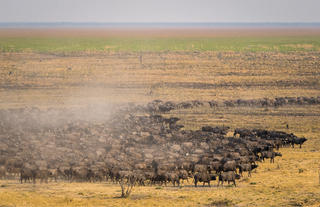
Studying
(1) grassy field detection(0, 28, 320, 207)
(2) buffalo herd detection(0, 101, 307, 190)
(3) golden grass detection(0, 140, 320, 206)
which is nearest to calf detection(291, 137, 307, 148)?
(2) buffalo herd detection(0, 101, 307, 190)

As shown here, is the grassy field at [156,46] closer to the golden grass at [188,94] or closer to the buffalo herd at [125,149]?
the golden grass at [188,94]

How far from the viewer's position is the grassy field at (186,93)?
1688 centimetres

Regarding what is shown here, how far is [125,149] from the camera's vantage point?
23.2m

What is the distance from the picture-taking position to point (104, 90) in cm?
4603

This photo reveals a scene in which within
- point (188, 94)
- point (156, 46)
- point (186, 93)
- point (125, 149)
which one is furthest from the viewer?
point (156, 46)

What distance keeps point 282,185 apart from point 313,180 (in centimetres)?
167

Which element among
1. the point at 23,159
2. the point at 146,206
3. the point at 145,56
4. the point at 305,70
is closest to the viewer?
the point at 146,206

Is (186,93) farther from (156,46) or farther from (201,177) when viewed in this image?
(156,46)

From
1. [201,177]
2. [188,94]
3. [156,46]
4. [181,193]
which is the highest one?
[156,46]

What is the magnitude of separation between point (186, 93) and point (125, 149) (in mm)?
21859

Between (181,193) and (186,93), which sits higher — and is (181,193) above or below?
below

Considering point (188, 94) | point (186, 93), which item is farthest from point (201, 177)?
point (186, 93)

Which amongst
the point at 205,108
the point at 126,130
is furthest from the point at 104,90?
A: the point at 126,130

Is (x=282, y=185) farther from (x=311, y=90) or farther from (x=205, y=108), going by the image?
(x=311, y=90)
